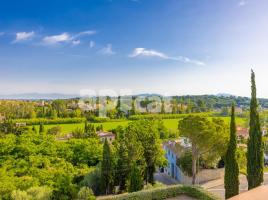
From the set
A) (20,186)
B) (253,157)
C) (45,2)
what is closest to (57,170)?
(20,186)

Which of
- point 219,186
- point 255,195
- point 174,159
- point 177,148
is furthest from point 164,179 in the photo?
point 255,195

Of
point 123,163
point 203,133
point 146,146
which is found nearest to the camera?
point 203,133

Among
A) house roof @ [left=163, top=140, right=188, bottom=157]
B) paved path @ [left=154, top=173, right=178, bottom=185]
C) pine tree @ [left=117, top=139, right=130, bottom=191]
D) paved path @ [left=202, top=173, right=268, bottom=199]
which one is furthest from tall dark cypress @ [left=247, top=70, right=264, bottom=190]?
paved path @ [left=154, top=173, right=178, bottom=185]

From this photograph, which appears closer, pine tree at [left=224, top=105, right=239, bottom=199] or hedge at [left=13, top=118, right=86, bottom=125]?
pine tree at [left=224, top=105, right=239, bottom=199]

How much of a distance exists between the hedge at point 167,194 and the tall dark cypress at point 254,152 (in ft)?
8.11

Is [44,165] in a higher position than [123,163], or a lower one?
lower

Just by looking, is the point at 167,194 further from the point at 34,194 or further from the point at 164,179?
the point at 164,179

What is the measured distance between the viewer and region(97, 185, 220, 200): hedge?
13.1 metres

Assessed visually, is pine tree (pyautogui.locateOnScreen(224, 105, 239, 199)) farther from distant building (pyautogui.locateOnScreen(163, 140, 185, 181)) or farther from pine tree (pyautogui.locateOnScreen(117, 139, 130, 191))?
distant building (pyautogui.locateOnScreen(163, 140, 185, 181))

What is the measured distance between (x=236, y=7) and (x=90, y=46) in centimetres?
1465

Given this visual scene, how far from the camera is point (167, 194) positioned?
45.6 ft

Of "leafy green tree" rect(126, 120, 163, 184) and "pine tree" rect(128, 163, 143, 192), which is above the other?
"leafy green tree" rect(126, 120, 163, 184)

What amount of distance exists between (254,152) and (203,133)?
4847 millimetres

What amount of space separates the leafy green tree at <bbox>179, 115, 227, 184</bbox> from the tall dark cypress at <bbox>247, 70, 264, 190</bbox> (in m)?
4.50
